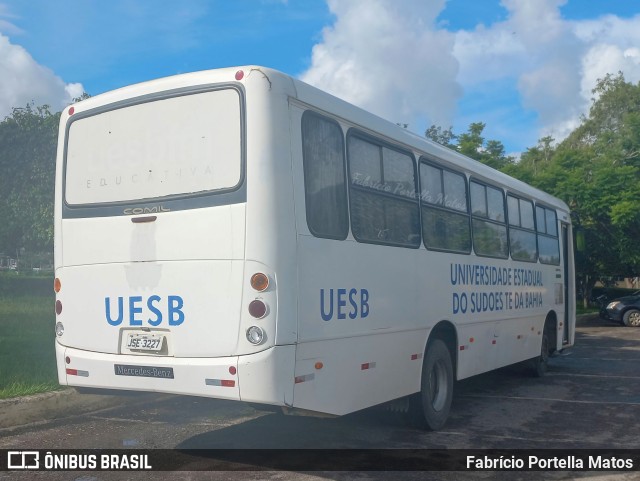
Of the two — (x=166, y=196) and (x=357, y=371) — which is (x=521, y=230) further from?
(x=166, y=196)

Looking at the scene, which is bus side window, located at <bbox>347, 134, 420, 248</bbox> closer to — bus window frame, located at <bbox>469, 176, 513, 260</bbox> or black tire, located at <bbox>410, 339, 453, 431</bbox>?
black tire, located at <bbox>410, 339, 453, 431</bbox>

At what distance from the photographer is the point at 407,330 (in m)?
7.07

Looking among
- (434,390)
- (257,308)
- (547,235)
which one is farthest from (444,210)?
(547,235)

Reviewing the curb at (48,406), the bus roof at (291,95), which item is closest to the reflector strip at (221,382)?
the curb at (48,406)

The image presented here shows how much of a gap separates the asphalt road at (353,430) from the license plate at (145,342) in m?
1.04

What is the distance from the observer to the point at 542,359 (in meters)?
12.1

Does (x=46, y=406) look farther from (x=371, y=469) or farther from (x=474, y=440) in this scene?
(x=474, y=440)

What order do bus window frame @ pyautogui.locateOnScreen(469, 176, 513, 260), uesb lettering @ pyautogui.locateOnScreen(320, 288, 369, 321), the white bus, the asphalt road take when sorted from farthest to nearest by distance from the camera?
bus window frame @ pyautogui.locateOnScreen(469, 176, 513, 260) → the asphalt road → uesb lettering @ pyautogui.locateOnScreen(320, 288, 369, 321) → the white bus

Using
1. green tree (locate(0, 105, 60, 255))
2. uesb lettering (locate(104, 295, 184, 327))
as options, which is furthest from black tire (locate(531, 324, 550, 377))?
green tree (locate(0, 105, 60, 255))

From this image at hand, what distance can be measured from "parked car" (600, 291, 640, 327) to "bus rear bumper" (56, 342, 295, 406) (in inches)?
858

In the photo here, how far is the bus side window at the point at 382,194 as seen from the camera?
635 centimetres

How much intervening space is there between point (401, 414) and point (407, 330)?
1.14 m

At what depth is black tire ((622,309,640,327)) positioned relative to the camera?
24172mm

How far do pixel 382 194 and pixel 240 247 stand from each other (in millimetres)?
1937
